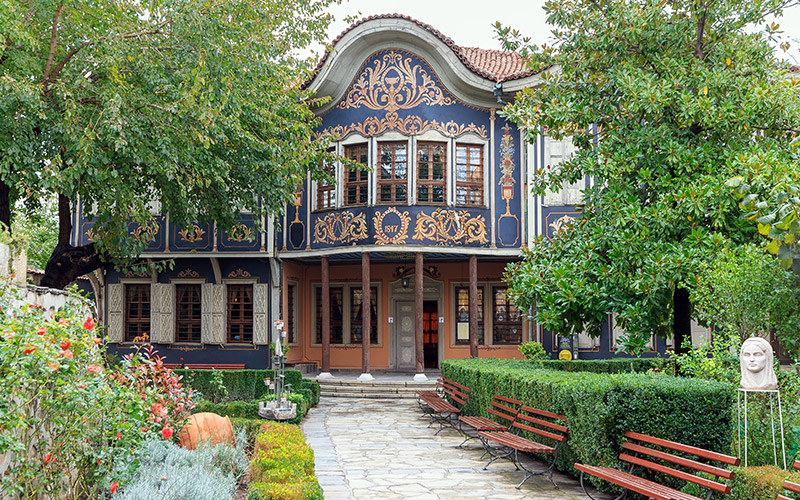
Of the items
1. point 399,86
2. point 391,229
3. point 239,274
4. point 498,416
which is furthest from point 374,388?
point 399,86

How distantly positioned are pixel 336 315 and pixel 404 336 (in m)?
2.07

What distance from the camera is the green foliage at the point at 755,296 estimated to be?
7551 millimetres

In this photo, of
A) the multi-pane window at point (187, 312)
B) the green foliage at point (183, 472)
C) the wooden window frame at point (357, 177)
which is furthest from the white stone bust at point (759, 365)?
the multi-pane window at point (187, 312)

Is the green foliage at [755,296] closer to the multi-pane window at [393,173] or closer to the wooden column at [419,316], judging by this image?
the wooden column at [419,316]

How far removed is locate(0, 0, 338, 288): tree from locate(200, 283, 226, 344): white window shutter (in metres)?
4.89

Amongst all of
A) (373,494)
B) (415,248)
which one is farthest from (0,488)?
(415,248)

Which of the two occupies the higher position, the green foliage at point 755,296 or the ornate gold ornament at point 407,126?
the ornate gold ornament at point 407,126

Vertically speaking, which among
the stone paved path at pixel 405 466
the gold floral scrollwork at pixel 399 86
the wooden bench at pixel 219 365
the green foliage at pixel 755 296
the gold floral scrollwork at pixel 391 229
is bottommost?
the stone paved path at pixel 405 466

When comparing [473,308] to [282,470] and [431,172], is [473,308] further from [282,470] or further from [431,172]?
[282,470]

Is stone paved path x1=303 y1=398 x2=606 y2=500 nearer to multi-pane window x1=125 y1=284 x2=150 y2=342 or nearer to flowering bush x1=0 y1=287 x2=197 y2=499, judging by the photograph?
flowering bush x1=0 y1=287 x2=197 y2=499

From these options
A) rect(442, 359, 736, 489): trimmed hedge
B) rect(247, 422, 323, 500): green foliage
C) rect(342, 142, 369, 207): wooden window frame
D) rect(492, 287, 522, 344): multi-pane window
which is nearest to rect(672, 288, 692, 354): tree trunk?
rect(442, 359, 736, 489): trimmed hedge

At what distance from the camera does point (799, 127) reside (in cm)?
927

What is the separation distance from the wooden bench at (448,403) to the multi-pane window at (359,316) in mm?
6646

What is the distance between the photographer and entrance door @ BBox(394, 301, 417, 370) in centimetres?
2006
